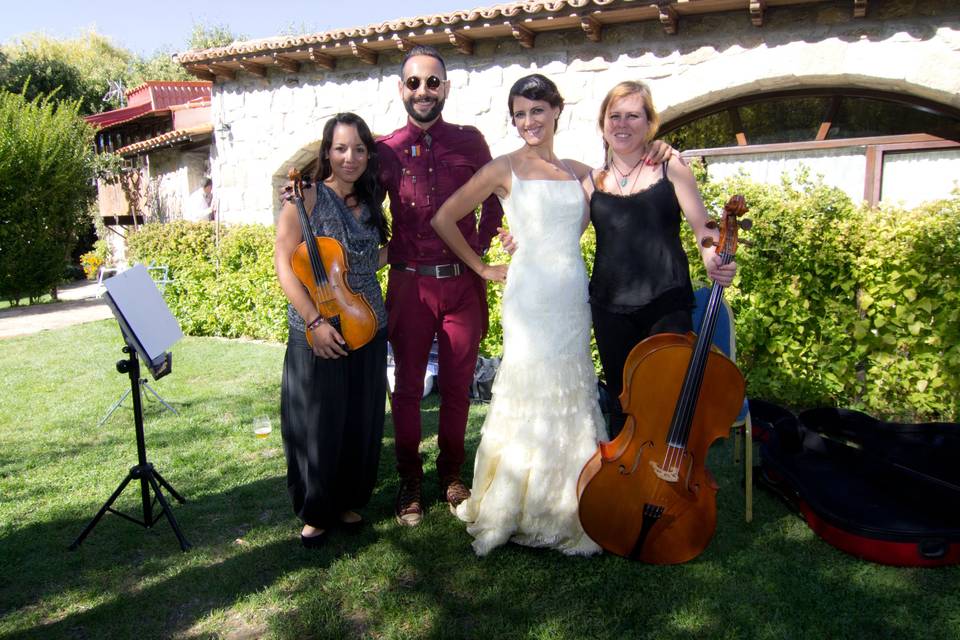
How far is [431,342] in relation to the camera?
11.1ft

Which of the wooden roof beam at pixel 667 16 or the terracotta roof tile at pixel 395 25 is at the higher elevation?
the terracotta roof tile at pixel 395 25

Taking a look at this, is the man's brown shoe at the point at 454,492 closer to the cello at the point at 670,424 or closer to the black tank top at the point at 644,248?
the cello at the point at 670,424

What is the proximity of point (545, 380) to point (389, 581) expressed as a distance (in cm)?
107

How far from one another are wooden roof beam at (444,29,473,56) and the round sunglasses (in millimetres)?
5079

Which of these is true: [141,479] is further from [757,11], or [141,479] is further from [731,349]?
[757,11]

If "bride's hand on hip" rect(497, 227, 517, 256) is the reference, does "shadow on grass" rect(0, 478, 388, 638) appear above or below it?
below

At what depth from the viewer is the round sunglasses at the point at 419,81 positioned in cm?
313

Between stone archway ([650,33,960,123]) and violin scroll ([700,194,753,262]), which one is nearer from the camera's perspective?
violin scroll ([700,194,753,262])

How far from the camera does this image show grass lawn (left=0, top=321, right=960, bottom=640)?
97.6 inches

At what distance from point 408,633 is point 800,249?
3.85 meters

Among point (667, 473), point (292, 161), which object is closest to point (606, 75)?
point (292, 161)

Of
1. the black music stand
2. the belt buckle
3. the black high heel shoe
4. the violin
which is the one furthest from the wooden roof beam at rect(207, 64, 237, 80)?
the black high heel shoe

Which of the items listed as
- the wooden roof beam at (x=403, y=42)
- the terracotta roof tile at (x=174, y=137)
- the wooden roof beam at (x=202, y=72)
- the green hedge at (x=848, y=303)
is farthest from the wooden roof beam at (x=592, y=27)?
the terracotta roof tile at (x=174, y=137)

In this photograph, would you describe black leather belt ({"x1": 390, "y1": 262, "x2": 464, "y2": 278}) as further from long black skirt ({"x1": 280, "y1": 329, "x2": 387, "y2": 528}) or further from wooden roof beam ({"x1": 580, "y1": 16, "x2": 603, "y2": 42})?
wooden roof beam ({"x1": 580, "y1": 16, "x2": 603, "y2": 42})
